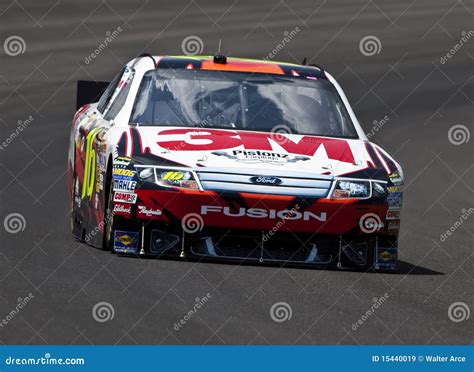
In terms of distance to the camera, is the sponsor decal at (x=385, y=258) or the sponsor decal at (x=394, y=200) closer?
the sponsor decal at (x=394, y=200)

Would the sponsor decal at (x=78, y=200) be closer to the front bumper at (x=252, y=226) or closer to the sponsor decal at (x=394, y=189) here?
the front bumper at (x=252, y=226)

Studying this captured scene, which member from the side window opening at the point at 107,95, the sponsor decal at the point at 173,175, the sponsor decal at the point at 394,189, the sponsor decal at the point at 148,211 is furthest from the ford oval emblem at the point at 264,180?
the side window opening at the point at 107,95

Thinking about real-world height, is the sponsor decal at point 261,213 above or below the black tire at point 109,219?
above

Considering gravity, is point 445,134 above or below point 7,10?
above

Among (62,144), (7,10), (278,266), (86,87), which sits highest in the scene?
(278,266)

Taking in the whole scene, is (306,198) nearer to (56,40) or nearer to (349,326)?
(349,326)

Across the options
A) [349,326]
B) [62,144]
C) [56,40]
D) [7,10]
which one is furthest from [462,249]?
[7,10]

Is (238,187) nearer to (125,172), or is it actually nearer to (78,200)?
(125,172)

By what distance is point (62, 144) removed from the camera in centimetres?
1725

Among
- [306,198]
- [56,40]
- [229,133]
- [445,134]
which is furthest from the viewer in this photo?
[56,40]

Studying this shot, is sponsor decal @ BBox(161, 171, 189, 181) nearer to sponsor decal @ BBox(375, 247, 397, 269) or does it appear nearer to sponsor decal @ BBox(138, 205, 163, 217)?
sponsor decal @ BBox(138, 205, 163, 217)

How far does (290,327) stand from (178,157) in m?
1.93

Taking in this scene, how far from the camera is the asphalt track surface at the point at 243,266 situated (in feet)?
24.3

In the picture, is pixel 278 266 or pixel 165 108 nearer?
pixel 278 266
